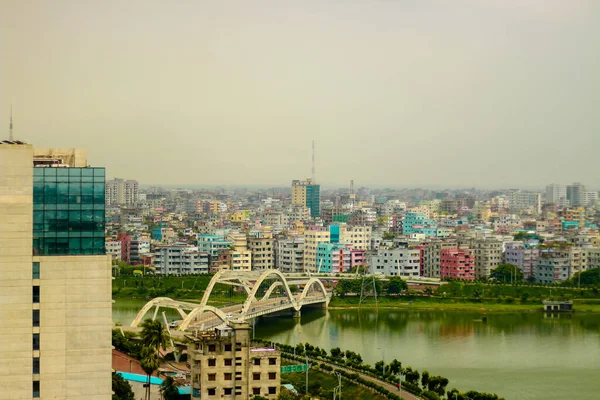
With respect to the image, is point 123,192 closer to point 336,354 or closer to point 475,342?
point 475,342

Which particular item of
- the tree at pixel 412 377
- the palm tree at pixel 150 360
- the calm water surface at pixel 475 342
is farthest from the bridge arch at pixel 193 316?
the palm tree at pixel 150 360

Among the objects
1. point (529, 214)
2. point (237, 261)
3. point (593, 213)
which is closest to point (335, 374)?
point (237, 261)

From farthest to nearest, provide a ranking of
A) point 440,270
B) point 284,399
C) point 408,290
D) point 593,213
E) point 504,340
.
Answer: point 593,213, point 440,270, point 408,290, point 504,340, point 284,399

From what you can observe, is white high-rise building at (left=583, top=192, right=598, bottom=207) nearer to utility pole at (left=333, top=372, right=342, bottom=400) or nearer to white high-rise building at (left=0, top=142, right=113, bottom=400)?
utility pole at (left=333, top=372, right=342, bottom=400)

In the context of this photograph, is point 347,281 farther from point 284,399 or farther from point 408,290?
point 284,399

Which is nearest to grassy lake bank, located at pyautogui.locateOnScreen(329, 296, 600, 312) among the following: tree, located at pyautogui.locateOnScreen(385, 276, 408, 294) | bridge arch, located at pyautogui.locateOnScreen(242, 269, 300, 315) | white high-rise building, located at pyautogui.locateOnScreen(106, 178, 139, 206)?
tree, located at pyautogui.locateOnScreen(385, 276, 408, 294)

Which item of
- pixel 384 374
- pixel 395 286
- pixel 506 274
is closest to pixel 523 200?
pixel 506 274

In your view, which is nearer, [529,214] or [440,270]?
[440,270]
